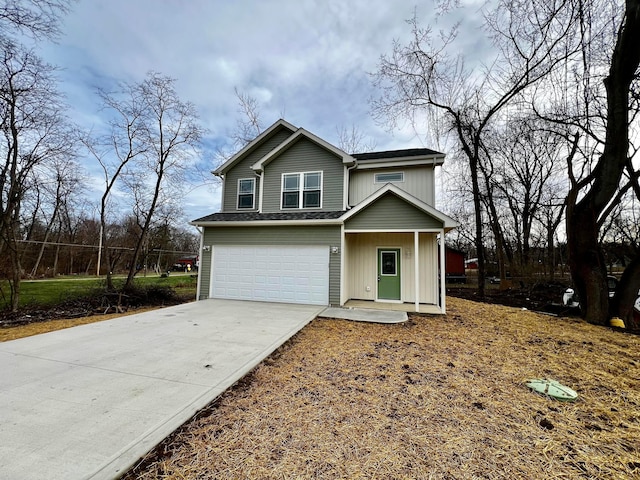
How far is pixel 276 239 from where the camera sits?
9734 millimetres

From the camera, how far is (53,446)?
2.30 m

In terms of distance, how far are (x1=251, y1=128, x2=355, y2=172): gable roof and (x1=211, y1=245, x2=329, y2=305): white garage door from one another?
3408 mm

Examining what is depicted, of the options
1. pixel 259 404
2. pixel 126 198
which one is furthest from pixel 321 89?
pixel 259 404

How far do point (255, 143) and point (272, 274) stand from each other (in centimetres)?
587

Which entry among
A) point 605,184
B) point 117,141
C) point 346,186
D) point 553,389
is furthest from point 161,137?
point 605,184

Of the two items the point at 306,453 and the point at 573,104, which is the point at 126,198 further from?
the point at 573,104

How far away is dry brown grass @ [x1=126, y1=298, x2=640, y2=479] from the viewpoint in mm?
2184

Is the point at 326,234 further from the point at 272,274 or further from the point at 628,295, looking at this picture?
the point at 628,295

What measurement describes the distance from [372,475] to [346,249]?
792 cm

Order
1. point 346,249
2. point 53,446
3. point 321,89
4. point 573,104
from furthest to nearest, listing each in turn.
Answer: point 321,89, point 346,249, point 573,104, point 53,446

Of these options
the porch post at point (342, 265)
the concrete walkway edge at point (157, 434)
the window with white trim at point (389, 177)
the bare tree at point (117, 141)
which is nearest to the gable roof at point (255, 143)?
the bare tree at point (117, 141)

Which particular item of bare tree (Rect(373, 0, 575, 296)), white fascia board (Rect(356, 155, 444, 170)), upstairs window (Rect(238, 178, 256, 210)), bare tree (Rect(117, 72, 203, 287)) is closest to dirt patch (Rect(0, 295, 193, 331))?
bare tree (Rect(117, 72, 203, 287))

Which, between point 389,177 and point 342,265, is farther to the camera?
point 389,177

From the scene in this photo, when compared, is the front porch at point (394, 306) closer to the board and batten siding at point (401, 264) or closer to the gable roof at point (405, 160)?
the board and batten siding at point (401, 264)
